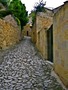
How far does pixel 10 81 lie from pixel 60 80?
1.49 metres

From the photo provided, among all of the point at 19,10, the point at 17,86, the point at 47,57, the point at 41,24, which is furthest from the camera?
the point at 19,10

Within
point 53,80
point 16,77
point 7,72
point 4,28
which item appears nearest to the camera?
point 53,80

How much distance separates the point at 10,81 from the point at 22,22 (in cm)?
2192

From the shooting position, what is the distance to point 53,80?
5.24 m

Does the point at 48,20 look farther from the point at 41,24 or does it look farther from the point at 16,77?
the point at 16,77

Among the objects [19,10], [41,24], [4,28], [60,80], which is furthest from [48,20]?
[60,80]

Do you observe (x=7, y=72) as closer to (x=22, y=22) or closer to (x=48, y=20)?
(x=48, y=20)

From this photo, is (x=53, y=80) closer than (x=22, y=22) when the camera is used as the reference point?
Yes

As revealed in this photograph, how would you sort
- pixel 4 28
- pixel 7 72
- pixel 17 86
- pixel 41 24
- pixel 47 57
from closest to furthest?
pixel 17 86 < pixel 7 72 < pixel 47 57 < pixel 4 28 < pixel 41 24

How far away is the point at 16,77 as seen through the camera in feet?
18.8

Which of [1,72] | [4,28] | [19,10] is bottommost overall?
[1,72]

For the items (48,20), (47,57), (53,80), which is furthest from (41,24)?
(53,80)

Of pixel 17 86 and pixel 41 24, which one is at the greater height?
pixel 41 24

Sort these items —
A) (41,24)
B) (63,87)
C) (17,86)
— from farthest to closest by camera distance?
(41,24) < (17,86) < (63,87)
